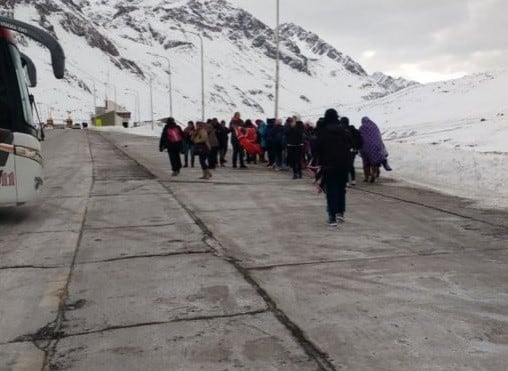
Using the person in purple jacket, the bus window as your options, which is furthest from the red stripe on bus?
the person in purple jacket

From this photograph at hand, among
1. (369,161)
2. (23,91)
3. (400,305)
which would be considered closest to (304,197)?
(369,161)

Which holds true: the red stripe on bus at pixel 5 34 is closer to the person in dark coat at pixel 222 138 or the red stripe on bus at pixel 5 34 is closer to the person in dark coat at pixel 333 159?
the person in dark coat at pixel 333 159

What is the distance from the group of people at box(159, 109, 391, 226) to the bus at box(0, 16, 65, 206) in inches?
175

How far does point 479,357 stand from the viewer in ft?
14.0

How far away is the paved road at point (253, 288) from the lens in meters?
4.44

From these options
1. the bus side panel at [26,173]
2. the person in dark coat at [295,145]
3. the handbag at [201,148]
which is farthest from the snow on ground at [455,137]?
the bus side panel at [26,173]

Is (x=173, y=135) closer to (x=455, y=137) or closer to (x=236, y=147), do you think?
(x=236, y=147)

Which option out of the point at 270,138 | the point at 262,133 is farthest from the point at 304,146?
the point at 262,133

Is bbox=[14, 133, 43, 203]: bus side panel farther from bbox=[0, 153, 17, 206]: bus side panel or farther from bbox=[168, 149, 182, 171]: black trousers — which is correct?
bbox=[168, 149, 182, 171]: black trousers

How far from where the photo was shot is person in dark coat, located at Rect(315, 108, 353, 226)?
9539 mm

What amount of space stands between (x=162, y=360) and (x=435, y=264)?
3.75m

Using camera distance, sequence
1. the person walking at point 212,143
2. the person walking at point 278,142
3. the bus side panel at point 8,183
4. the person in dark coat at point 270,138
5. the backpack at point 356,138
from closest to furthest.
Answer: the bus side panel at point 8,183
the backpack at point 356,138
the person walking at point 212,143
the person walking at point 278,142
the person in dark coat at point 270,138

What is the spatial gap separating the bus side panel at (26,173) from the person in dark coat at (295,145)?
827 cm

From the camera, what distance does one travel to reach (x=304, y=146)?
771 inches
